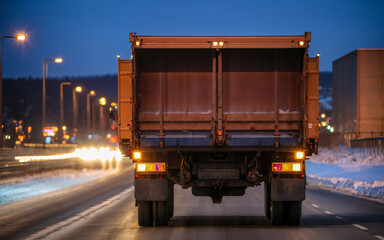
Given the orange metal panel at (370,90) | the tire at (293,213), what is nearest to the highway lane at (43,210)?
the tire at (293,213)

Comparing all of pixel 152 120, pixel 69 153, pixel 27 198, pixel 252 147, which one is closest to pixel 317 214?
pixel 252 147

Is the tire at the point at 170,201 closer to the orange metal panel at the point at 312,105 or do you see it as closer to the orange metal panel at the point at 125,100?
the orange metal panel at the point at 125,100

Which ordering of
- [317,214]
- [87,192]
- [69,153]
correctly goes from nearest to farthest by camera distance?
1. [317,214]
2. [87,192]
3. [69,153]

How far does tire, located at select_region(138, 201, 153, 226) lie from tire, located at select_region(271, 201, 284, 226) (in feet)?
8.20

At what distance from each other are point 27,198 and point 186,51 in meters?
13.6

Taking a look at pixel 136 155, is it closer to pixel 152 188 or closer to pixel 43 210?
pixel 152 188

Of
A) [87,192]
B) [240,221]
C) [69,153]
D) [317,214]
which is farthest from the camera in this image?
[69,153]

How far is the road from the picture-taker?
43.0ft

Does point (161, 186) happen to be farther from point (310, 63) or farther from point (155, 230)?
point (310, 63)

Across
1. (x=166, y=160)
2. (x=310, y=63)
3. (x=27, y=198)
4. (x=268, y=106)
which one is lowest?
(x=27, y=198)

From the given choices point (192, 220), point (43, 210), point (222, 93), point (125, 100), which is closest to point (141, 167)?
point (125, 100)

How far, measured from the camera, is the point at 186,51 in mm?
13695

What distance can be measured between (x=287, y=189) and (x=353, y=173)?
27.4 meters

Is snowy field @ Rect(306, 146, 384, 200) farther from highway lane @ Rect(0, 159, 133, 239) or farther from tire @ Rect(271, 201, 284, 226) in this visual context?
tire @ Rect(271, 201, 284, 226)
